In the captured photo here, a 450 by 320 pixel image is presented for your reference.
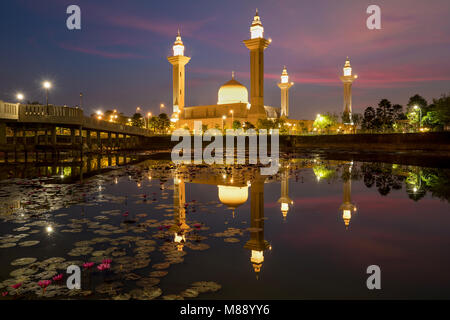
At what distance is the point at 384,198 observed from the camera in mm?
11859

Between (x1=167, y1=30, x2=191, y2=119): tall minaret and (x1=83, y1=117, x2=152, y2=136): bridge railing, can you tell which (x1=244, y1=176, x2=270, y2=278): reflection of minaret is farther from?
(x1=167, y1=30, x2=191, y2=119): tall minaret

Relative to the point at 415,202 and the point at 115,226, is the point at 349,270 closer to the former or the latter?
the point at 115,226

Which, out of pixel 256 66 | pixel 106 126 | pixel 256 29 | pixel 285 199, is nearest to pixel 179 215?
pixel 285 199

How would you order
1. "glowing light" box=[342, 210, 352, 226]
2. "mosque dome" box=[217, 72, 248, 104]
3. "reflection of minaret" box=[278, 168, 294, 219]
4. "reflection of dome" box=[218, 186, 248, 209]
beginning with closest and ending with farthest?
"glowing light" box=[342, 210, 352, 226] → "reflection of minaret" box=[278, 168, 294, 219] → "reflection of dome" box=[218, 186, 248, 209] → "mosque dome" box=[217, 72, 248, 104]

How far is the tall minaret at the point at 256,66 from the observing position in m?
82.3

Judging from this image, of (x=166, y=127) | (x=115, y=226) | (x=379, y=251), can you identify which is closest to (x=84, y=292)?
(x=115, y=226)

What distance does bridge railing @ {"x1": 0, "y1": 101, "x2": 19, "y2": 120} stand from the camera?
30.4 m

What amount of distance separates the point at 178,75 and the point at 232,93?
17950 millimetres

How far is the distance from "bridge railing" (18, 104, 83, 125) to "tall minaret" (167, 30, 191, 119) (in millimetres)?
65404

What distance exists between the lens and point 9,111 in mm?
31672

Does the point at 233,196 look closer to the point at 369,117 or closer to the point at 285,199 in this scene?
the point at 285,199

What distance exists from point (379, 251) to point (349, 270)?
1319mm

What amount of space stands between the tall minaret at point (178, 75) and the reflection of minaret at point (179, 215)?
3564 inches

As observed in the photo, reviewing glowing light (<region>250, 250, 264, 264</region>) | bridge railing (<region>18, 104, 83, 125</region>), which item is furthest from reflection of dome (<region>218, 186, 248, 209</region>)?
bridge railing (<region>18, 104, 83, 125</region>)
